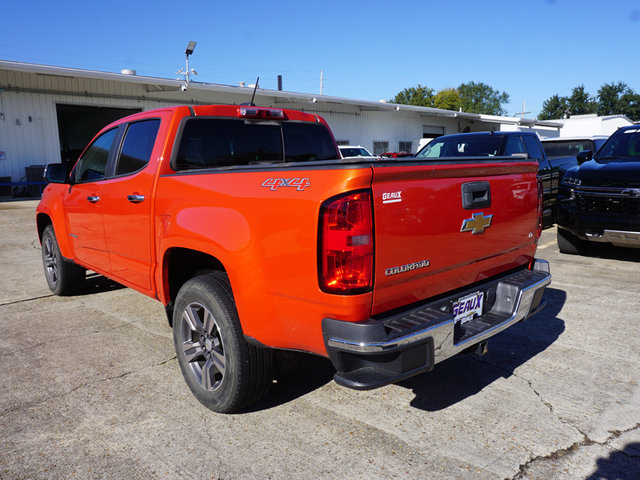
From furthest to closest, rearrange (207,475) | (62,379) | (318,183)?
(62,379) < (207,475) < (318,183)

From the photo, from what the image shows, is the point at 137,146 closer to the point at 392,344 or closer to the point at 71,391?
the point at 71,391

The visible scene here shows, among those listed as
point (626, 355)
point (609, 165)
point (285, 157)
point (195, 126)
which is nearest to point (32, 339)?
point (195, 126)

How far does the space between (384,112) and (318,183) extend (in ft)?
101

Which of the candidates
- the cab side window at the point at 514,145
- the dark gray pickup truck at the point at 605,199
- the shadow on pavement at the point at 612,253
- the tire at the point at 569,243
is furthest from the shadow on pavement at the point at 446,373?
the cab side window at the point at 514,145

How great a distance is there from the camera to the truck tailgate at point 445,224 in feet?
7.96

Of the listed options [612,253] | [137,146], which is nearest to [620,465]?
[137,146]

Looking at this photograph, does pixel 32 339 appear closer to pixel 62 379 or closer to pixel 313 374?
pixel 62 379

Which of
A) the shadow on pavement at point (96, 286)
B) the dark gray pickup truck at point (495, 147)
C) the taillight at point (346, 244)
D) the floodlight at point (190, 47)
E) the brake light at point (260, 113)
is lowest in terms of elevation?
the shadow on pavement at point (96, 286)

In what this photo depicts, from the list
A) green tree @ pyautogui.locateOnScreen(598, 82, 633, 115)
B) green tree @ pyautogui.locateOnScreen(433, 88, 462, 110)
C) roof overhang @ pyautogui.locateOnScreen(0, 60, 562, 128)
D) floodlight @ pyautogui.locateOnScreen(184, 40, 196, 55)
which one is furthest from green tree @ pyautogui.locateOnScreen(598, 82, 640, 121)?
floodlight @ pyautogui.locateOnScreen(184, 40, 196, 55)

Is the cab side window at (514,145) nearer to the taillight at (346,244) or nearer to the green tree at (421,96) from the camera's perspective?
the taillight at (346,244)

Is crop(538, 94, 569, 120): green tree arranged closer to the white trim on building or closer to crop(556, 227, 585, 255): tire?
the white trim on building

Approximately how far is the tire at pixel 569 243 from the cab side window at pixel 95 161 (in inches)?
257

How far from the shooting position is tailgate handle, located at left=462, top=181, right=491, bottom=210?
2.83 m

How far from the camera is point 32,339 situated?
448cm
